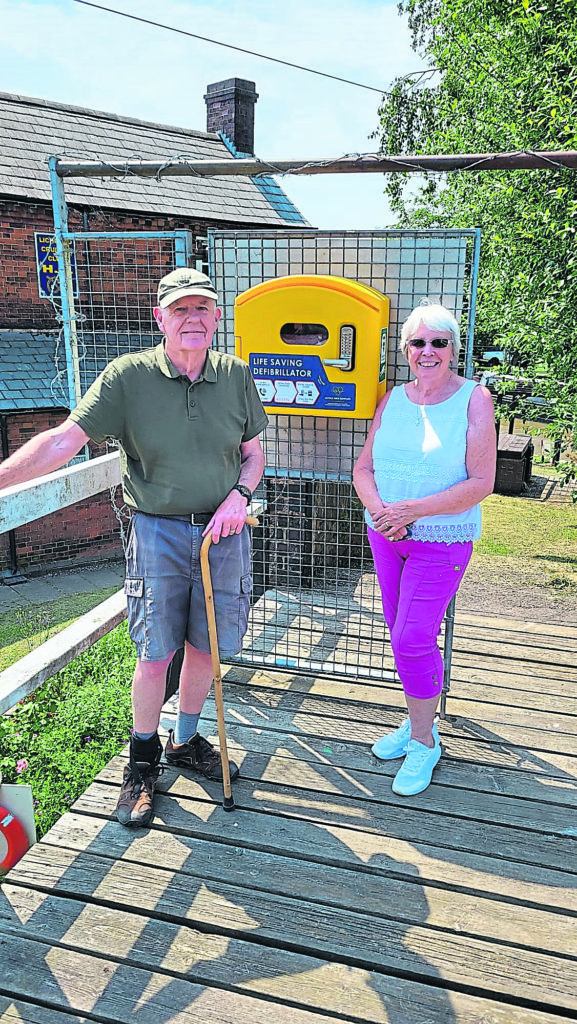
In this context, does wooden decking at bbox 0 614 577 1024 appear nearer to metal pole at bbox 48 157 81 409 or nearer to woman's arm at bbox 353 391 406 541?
woman's arm at bbox 353 391 406 541

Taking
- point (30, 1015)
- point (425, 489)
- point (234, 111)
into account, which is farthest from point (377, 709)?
point (234, 111)

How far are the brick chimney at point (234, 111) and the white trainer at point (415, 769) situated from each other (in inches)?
681

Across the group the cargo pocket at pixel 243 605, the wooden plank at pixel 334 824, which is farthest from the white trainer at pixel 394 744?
the cargo pocket at pixel 243 605

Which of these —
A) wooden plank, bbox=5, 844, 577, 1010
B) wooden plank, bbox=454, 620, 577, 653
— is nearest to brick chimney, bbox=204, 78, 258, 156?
wooden plank, bbox=454, 620, 577, 653

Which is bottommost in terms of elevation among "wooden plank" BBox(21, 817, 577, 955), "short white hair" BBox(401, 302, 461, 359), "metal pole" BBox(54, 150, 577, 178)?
"wooden plank" BBox(21, 817, 577, 955)

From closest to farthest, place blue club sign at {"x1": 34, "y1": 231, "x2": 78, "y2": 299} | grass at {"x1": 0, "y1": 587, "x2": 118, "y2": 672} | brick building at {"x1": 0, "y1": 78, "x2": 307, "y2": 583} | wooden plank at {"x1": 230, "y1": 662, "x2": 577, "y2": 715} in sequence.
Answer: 1. wooden plank at {"x1": 230, "y1": 662, "x2": 577, "y2": 715}
2. grass at {"x1": 0, "y1": 587, "x2": 118, "y2": 672}
3. brick building at {"x1": 0, "y1": 78, "x2": 307, "y2": 583}
4. blue club sign at {"x1": 34, "y1": 231, "x2": 78, "y2": 299}

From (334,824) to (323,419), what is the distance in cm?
172

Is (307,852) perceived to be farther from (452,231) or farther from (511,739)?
(452,231)

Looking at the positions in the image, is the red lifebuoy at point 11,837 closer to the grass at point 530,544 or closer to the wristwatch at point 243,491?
the wristwatch at point 243,491

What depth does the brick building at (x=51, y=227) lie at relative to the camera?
1180 centimetres

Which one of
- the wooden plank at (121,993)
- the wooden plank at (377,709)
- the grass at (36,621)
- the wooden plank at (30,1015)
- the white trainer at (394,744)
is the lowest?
the grass at (36,621)

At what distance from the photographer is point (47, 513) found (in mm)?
2232

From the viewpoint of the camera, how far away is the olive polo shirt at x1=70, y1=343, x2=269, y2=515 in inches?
89.7

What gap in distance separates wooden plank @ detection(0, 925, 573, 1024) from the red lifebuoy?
0.31 m
